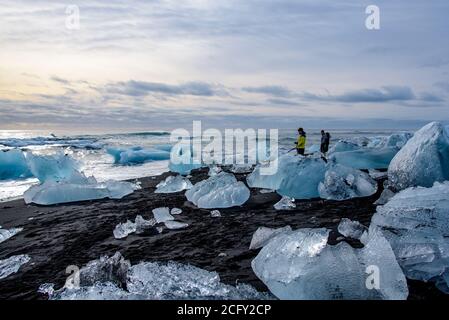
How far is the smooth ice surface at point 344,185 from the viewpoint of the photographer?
6867 millimetres

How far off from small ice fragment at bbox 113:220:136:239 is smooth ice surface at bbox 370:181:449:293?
11.2 feet

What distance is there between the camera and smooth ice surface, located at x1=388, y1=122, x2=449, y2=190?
19.9 feet

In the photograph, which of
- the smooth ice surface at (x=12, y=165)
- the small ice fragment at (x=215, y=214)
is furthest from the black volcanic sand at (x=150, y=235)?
the smooth ice surface at (x=12, y=165)

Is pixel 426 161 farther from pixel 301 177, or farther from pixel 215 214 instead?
pixel 215 214

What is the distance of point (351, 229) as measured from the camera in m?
4.51

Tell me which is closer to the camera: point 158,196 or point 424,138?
point 424,138

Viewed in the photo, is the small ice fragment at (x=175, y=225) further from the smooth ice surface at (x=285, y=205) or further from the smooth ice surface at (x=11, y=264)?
the smooth ice surface at (x=11, y=264)

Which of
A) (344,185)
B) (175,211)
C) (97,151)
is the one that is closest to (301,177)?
(344,185)

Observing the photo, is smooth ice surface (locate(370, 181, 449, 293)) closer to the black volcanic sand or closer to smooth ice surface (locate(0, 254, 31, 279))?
the black volcanic sand

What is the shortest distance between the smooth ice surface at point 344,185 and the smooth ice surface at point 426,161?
558mm
